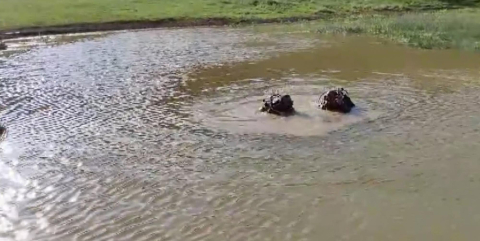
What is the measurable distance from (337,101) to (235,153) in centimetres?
375

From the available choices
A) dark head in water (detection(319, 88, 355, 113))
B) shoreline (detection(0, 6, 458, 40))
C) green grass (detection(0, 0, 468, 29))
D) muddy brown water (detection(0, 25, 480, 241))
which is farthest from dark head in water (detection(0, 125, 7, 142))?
green grass (detection(0, 0, 468, 29))

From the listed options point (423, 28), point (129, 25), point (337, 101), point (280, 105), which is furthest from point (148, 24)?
point (337, 101)

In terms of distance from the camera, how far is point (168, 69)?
21.9 metres

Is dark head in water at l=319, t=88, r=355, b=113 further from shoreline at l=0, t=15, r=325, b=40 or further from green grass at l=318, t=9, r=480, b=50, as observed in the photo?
shoreline at l=0, t=15, r=325, b=40

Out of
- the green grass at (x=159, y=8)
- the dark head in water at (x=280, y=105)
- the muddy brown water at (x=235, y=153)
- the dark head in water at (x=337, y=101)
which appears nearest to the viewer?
the muddy brown water at (x=235, y=153)

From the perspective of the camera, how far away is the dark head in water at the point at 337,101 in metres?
15.6

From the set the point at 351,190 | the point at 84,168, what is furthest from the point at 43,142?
the point at 351,190

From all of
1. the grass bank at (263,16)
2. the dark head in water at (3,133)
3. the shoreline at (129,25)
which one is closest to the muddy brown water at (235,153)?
the dark head in water at (3,133)

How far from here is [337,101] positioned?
15539 mm

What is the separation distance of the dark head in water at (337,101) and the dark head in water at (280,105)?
861 mm

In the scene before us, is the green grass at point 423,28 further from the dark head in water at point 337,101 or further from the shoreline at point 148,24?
the dark head in water at point 337,101

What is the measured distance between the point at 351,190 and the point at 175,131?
4822 mm

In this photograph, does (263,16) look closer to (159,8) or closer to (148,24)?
(159,8)

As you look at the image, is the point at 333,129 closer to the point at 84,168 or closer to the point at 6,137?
the point at 84,168
